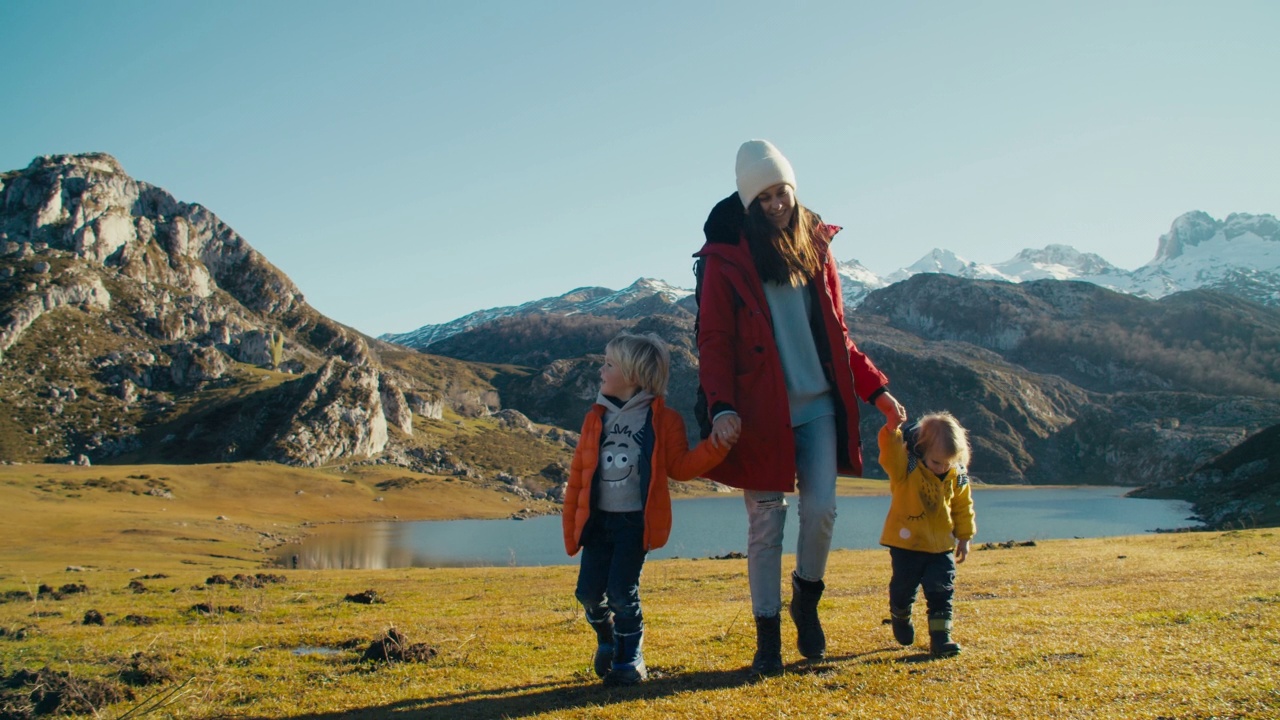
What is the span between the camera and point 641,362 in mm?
5613

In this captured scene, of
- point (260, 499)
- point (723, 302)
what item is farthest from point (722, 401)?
point (260, 499)

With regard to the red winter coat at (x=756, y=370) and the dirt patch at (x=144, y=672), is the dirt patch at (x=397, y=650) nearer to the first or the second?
the dirt patch at (x=144, y=672)

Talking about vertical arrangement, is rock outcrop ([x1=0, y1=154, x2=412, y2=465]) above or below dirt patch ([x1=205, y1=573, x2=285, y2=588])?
above

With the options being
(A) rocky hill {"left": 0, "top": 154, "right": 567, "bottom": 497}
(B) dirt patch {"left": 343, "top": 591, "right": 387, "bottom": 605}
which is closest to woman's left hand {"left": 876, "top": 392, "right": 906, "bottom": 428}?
(B) dirt patch {"left": 343, "top": 591, "right": 387, "bottom": 605}

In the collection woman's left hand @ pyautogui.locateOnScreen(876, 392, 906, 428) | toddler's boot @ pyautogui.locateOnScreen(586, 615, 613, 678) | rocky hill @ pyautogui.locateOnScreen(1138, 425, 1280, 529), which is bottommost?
rocky hill @ pyautogui.locateOnScreen(1138, 425, 1280, 529)

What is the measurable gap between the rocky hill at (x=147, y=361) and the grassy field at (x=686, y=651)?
398 ft

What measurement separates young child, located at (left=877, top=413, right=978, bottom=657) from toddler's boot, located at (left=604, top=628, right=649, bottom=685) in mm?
2034

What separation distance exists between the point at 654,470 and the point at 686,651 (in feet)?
6.32

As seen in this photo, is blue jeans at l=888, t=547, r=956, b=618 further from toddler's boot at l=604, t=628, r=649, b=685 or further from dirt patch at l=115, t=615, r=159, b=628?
dirt patch at l=115, t=615, r=159, b=628

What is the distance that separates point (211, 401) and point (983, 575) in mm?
148478

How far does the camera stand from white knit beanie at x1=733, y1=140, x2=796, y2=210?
566 centimetres

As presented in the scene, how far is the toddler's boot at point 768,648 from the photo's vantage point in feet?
16.8

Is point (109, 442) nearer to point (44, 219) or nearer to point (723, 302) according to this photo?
point (44, 219)

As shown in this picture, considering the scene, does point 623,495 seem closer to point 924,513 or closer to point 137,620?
point 924,513
